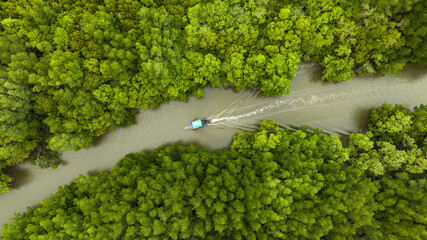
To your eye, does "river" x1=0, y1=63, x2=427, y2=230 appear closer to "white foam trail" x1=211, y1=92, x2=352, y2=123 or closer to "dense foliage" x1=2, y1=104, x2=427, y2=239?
"white foam trail" x1=211, y1=92, x2=352, y2=123

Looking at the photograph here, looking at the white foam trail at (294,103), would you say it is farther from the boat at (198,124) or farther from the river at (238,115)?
the boat at (198,124)

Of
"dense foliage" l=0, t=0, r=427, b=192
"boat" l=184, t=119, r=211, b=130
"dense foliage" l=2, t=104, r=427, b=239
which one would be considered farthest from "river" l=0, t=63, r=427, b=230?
"dense foliage" l=2, t=104, r=427, b=239

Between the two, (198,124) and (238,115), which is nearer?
(198,124)

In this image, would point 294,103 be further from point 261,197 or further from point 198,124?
point 261,197

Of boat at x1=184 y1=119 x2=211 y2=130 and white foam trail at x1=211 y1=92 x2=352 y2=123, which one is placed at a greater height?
boat at x1=184 y1=119 x2=211 y2=130

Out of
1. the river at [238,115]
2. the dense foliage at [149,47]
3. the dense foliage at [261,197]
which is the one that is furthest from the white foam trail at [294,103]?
the dense foliage at [261,197]

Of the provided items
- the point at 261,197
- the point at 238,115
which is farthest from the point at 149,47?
the point at 261,197

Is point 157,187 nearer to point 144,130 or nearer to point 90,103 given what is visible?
point 144,130
